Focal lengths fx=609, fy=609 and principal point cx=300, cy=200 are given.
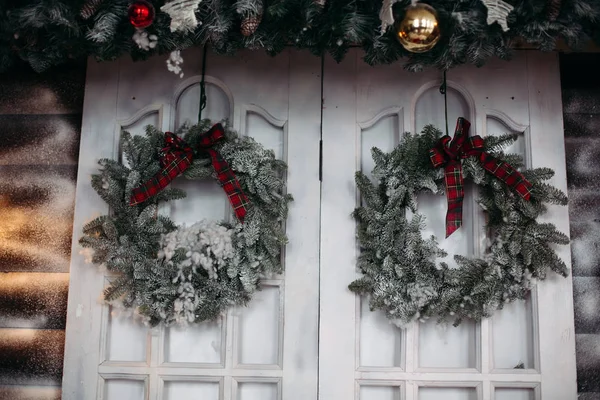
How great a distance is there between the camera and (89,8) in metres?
1.90

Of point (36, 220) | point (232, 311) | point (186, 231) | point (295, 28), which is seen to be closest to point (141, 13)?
point (295, 28)

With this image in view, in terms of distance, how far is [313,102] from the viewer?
2400 mm

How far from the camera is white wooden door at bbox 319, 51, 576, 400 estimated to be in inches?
88.4

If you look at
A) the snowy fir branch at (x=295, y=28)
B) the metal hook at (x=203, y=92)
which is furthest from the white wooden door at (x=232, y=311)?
the snowy fir branch at (x=295, y=28)

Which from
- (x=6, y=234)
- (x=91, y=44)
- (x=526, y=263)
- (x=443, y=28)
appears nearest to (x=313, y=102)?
(x=443, y=28)

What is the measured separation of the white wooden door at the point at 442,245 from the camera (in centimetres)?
224

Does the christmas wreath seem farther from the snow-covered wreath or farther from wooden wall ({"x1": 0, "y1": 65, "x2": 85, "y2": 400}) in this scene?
wooden wall ({"x1": 0, "y1": 65, "x2": 85, "y2": 400})

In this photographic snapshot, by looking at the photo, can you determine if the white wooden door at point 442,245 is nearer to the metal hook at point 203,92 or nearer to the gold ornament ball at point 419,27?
the metal hook at point 203,92

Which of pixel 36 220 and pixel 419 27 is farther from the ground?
pixel 419 27

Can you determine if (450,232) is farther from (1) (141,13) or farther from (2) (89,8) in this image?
(2) (89,8)

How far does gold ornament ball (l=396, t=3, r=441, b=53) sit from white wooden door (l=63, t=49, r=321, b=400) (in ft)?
2.19

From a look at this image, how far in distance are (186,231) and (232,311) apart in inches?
13.6

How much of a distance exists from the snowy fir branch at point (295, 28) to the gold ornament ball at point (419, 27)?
10 centimetres

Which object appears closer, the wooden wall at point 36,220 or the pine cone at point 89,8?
the pine cone at point 89,8
